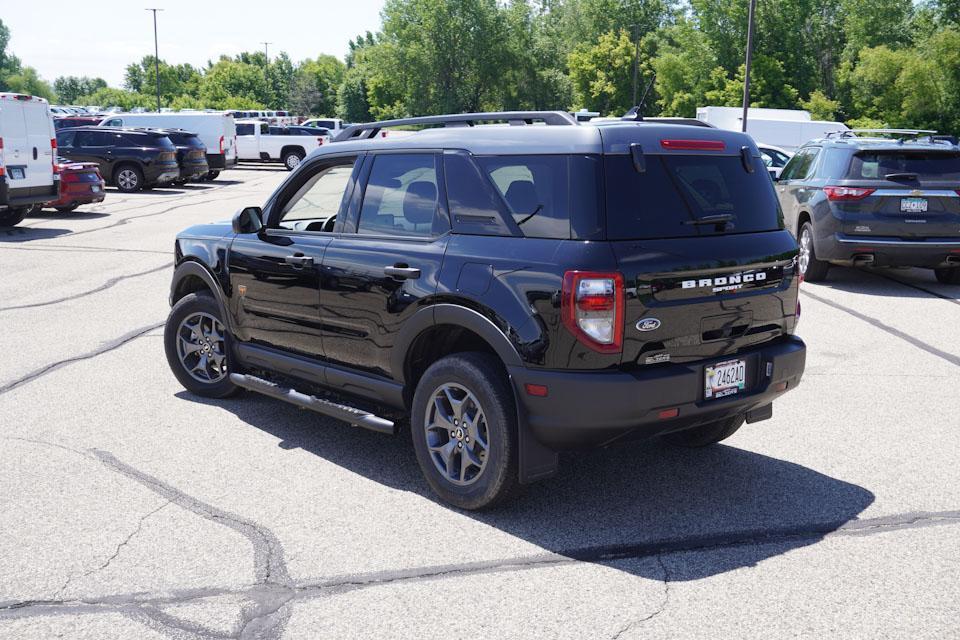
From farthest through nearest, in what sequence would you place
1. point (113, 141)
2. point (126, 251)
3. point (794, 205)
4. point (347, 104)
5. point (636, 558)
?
point (347, 104) → point (113, 141) → point (126, 251) → point (794, 205) → point (636, 558)

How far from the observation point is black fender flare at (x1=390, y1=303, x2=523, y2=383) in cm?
438

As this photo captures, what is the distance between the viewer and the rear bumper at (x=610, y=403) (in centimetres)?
418

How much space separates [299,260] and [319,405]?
851 mm

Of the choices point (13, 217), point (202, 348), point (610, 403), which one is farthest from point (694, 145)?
point (13, 217)

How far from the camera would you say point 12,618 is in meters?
3.63

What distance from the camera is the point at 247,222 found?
6.05 metres

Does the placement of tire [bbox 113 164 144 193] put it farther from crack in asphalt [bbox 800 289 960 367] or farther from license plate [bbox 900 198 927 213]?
license plate [bbox 900 198 927 213]

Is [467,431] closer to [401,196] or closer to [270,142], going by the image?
[401,196]

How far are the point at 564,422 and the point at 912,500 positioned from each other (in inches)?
77.1

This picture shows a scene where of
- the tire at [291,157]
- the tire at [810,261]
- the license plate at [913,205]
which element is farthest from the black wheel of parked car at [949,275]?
the tire at [291,157]

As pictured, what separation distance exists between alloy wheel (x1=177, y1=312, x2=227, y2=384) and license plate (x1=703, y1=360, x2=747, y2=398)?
3.44 metres

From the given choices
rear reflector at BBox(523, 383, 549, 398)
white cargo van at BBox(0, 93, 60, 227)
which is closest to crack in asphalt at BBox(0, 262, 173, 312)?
white cargo van at BBox(0, 93, 60, 227)

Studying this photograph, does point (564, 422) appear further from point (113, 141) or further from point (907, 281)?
point (113, 141)

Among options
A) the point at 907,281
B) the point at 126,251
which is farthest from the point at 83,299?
the point at 907,281
